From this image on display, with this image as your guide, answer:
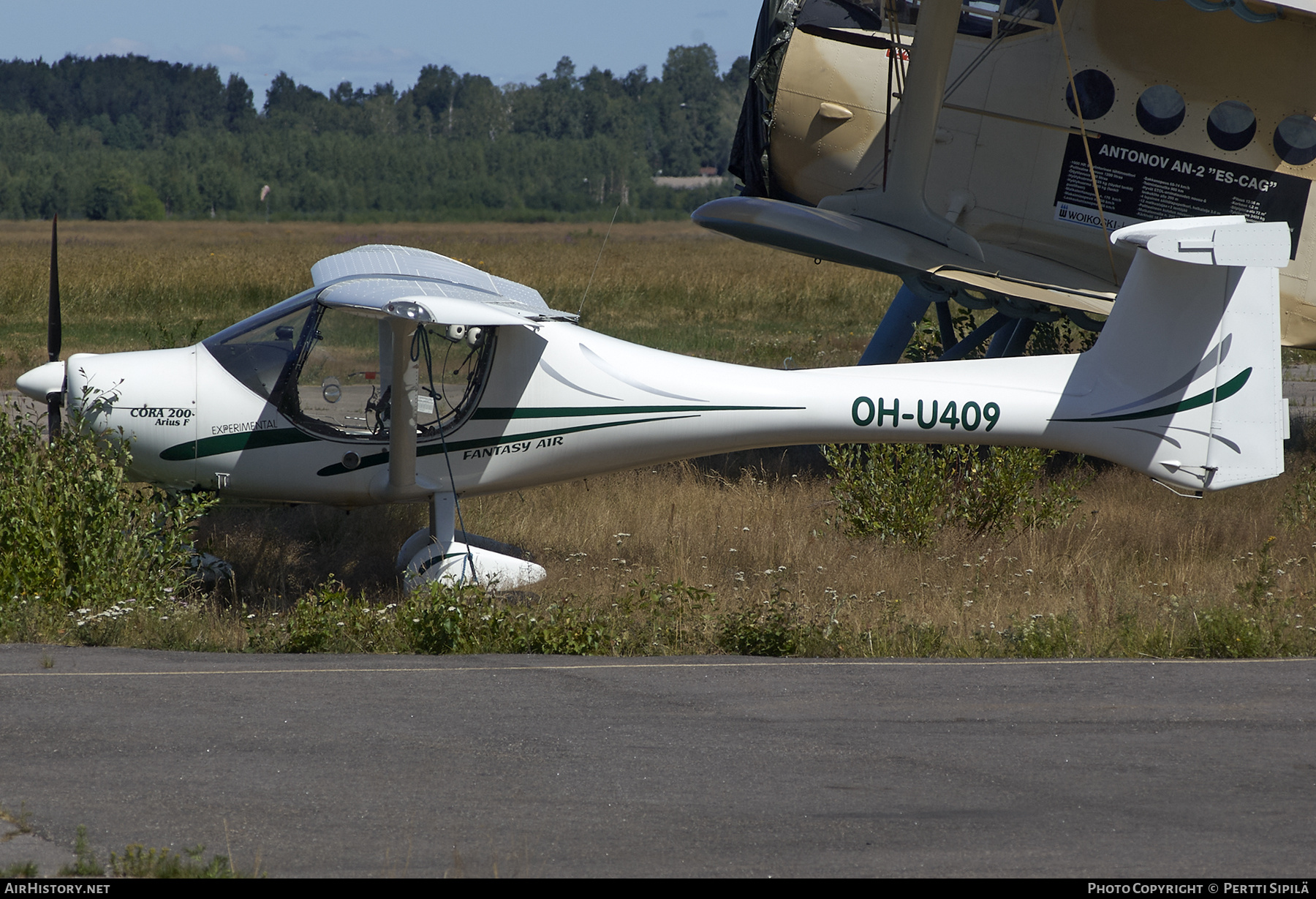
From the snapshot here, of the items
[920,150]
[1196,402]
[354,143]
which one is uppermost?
[354,143]

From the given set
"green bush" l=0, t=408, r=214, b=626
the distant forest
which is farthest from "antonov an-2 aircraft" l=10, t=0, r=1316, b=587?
the distant forest

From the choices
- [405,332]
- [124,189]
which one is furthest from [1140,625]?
[124,189]

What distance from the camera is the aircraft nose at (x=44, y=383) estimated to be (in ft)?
26.0

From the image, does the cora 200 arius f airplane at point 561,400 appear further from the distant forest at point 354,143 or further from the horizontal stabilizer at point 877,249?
the distant forest at point 354,143

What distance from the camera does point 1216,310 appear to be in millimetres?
7715

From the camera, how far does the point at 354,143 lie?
116m

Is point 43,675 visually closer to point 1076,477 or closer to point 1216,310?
point 1216,310

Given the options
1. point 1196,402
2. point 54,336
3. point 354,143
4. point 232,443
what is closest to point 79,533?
point 232,443

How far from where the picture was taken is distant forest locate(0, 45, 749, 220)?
314 feet

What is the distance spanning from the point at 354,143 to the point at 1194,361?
11647 cm

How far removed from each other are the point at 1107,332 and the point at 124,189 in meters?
91.6

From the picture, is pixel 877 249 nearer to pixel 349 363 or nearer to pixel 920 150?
pixel 920 150

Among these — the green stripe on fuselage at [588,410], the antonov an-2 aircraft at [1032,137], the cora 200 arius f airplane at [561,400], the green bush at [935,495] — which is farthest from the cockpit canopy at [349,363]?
the antonov an-2 aircraft at [1032,137]

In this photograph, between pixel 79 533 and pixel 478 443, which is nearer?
pixel 79 533
